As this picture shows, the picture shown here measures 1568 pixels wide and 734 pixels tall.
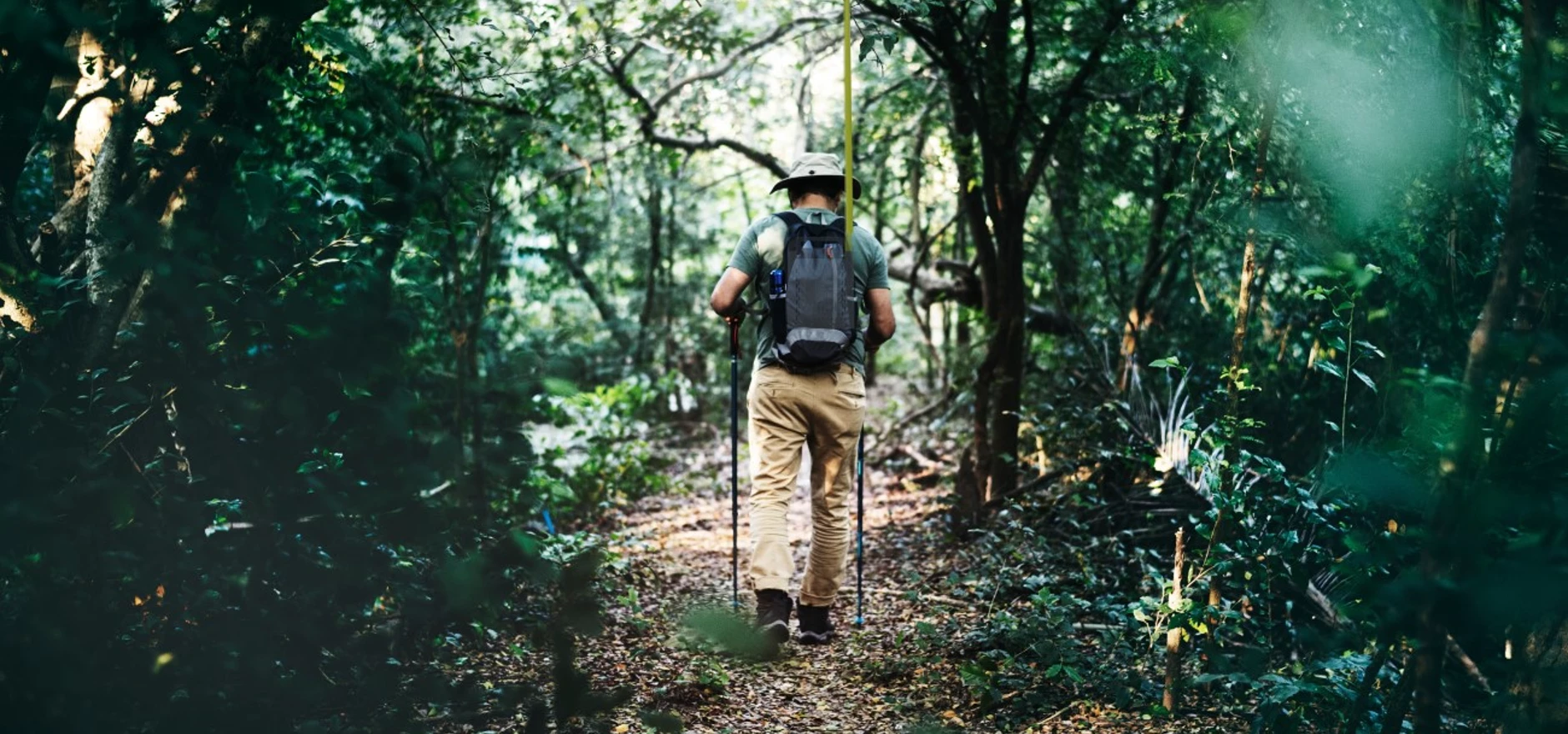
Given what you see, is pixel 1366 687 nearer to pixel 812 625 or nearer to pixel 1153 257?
pixel 812 625

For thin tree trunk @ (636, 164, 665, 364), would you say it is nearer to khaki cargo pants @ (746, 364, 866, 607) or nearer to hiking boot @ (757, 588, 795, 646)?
khaki cargo pants @ (746, 364, 866, 607)

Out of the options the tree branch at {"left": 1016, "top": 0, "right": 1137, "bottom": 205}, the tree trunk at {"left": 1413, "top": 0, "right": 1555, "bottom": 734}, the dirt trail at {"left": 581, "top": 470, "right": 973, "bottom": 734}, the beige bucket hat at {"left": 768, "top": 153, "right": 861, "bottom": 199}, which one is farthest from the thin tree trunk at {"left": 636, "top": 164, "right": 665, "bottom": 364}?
the tree trunk at {"left": 1413, "top": 0, "right": 1555, "bottom": 734}

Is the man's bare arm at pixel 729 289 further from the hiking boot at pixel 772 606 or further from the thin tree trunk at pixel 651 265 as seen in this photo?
the thin tree trunk at pixel 651 265

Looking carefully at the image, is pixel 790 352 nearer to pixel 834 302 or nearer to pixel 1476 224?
pixel 834 302

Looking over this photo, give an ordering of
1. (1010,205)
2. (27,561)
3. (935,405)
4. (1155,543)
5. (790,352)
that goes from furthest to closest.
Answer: (935,405) → (1010,205) → (1155,543) → (790,352) → (27,561)

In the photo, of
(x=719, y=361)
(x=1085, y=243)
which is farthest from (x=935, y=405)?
(x=719, y=361)

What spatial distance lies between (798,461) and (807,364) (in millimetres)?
564

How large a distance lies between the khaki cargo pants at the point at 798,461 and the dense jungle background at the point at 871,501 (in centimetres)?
43

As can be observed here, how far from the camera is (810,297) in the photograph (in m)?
A: 4.55

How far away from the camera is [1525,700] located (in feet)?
7.47

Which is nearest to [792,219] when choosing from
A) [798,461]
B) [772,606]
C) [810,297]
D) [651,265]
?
[810,297]

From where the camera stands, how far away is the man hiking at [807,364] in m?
4.56

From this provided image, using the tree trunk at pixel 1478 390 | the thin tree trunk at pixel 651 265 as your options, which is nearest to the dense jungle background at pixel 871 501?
the tree trunk at pixel 1478 390

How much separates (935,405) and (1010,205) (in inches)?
140
